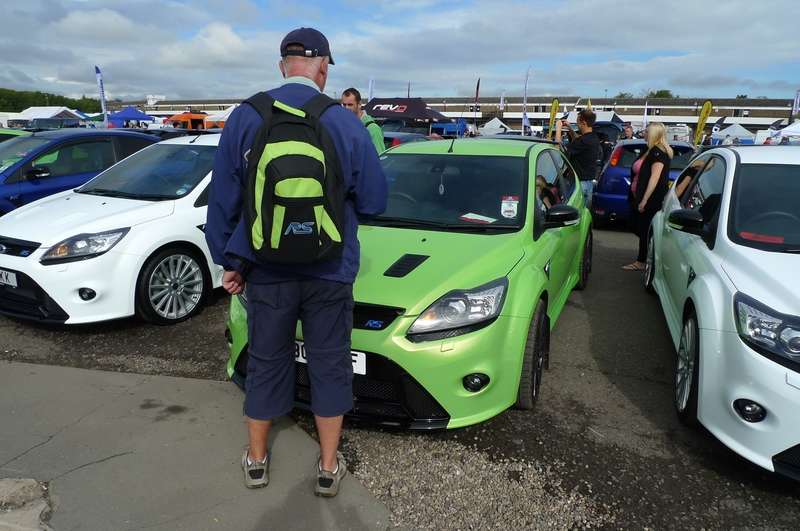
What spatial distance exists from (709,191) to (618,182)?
4.78 m

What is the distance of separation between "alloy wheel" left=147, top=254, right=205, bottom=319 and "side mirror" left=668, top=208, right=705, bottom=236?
3.69 metres

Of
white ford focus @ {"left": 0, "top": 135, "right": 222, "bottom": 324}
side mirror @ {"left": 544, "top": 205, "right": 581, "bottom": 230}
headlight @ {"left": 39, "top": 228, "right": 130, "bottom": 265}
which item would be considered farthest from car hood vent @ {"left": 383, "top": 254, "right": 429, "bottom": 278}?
headlight @ {"left": 39, "top": 228, "right": 130, "bottom": 265}

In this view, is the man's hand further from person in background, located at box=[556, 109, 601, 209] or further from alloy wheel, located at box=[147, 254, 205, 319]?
person in background, located at box=[556, 109, 601, 209]

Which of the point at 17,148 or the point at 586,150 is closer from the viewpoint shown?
the point at 17,148

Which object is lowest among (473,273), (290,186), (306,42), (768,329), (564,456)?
(564,456)

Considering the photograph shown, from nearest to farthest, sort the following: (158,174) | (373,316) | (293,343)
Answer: (293,343)
(373,316)
(158,174)

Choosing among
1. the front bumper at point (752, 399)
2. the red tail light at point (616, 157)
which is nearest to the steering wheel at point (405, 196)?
the front bumper at point (752, 399)

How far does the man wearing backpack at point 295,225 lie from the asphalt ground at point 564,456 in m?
0.50

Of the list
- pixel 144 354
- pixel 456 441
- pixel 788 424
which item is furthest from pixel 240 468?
pixel 788 424

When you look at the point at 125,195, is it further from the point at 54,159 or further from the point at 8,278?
the point at 54,159

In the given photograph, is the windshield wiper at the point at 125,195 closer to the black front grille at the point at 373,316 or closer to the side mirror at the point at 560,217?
the black front grille at the point at 373,316

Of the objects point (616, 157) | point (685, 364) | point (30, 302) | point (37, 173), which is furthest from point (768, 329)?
point (616, 157)

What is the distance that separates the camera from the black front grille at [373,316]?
8.60ft

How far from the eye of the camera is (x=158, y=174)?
16.5ft
